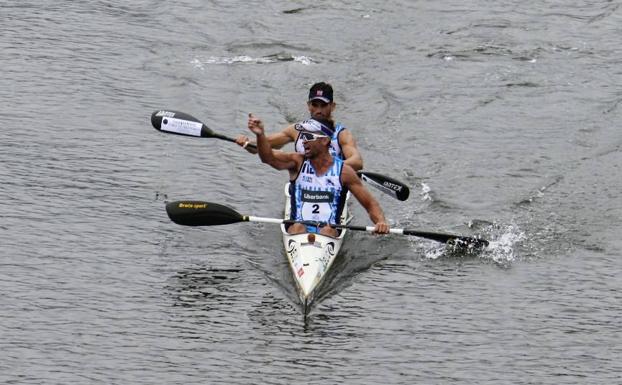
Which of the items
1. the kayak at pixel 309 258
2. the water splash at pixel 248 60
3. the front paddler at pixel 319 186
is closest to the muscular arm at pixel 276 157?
the front paddler at pixel 319 186

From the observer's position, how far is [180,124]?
1958cm

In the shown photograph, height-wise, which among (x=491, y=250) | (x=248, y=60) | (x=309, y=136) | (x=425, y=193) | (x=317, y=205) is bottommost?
(x=248, y=60)

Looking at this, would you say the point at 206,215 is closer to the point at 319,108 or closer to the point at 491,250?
the point at 319,108

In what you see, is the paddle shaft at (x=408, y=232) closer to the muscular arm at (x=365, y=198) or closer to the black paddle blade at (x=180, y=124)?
the muscular arm at (x=365, y=198)

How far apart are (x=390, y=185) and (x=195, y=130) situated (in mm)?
3069

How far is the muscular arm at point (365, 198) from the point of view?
679 inches

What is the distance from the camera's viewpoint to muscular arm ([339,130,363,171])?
61.5 ft

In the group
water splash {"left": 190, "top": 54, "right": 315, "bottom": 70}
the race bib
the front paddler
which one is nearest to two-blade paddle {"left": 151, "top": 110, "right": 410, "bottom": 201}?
the front paddler

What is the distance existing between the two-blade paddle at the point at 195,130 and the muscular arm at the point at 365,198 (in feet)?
2.67

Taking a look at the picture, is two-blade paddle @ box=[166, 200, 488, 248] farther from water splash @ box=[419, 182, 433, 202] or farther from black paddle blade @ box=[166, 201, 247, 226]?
water splash @ box=[419, 182, 433, 202]

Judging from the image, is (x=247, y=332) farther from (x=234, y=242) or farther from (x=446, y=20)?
(x=446, y=20)

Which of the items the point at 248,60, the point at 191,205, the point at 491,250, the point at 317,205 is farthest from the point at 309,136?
the point at 248,60

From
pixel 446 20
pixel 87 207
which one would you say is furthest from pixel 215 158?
pixel 446 20

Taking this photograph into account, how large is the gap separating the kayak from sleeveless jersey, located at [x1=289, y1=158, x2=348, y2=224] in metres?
0.33
